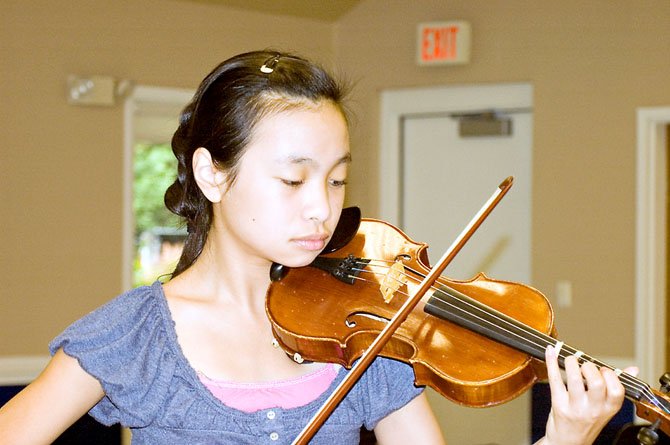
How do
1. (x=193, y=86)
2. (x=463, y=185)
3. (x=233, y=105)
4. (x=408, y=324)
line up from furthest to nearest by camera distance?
(x=463, y=185) < (x=193, y=86) < (x=408, y=324) < (x=233, y=105)

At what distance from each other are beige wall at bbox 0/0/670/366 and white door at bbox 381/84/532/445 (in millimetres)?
150

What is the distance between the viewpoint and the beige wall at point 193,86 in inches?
160

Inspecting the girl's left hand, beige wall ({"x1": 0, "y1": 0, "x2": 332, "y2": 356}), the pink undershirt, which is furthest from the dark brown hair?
beige wall ({"x1": 0, "y1": 0, "x2": 332, "y2": 356})

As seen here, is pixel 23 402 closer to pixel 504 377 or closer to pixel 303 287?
pixel 303 287

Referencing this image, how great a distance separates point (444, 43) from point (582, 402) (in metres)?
3.52

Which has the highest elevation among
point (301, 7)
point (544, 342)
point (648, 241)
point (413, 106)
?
point (301, 7)

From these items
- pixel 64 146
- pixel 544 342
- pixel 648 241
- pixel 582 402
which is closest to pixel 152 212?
pixel 64 146

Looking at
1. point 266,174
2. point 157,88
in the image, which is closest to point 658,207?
point 157,88

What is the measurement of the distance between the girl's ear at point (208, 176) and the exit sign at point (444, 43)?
3.37 meters

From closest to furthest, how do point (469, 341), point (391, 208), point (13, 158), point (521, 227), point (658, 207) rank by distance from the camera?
point (469, 341) → point (13, 158) → point (658, 207) → point (521, 227) → point (391, 208)

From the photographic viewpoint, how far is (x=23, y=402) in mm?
1245

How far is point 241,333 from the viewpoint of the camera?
141 cm

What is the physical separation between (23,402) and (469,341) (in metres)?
0.63

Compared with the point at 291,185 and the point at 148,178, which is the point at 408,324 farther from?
the point at 148,178
